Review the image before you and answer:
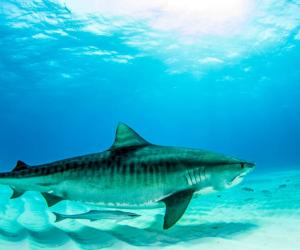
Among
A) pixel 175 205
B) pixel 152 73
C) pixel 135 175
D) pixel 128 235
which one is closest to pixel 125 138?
pixel 135 175

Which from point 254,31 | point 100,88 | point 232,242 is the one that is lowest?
point 232,242

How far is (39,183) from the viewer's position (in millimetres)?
4117

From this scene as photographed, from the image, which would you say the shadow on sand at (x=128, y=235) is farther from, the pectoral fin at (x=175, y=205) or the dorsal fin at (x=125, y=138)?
the dorsal fin at (x=125, y=138)

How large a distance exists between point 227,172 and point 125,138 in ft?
4.76

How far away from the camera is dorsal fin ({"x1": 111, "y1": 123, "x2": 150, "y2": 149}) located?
13.8 ft

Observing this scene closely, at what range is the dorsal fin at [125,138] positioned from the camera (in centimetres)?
419

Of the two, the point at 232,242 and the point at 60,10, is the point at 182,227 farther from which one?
the point at 60,10

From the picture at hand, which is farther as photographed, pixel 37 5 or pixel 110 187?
pixel 37 5

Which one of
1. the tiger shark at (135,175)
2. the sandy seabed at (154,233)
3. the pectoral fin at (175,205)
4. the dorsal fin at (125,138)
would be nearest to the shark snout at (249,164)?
the tiger shark at (135,175)

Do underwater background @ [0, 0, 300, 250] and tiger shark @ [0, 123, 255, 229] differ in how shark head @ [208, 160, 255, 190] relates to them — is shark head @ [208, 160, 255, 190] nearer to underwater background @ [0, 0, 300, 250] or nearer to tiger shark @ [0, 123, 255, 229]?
tiger shark @ [0, 123, 255, 229]

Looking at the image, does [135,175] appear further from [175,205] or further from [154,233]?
[154,233]

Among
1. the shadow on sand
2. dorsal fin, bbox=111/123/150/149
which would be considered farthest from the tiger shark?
the shadow on sand

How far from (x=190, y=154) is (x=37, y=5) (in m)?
20.2

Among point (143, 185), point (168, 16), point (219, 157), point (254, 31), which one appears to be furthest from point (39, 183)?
point (254, 31)
